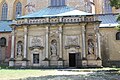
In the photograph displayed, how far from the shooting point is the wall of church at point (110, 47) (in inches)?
1308

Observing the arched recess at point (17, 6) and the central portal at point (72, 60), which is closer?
the central portal at point (72, 60)

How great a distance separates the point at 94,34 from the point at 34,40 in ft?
27.8

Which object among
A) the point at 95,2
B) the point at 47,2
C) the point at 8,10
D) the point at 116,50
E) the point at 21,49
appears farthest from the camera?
the point at 8,10

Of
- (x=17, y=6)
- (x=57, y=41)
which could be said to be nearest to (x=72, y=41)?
(x=57, y=41)

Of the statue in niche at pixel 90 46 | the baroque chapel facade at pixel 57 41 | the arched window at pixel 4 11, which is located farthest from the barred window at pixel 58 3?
the arched window at pixel 4 11

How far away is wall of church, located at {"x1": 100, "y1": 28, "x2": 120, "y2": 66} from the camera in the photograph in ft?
109

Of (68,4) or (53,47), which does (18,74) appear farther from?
(68,4)

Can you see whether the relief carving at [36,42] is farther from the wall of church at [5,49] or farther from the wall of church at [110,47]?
the wall of church at [110,47]

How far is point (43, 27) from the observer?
29.6m

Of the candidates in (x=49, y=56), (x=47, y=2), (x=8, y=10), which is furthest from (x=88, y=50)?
(x=8, y=10)

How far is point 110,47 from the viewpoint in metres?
33.8

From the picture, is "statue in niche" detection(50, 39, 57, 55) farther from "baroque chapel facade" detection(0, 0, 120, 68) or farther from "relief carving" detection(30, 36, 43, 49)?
"relief carving" detection(30, 36, 43, 49)

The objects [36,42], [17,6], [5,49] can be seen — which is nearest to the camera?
[36,42]

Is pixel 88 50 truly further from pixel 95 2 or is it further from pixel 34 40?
pixel 95 2
